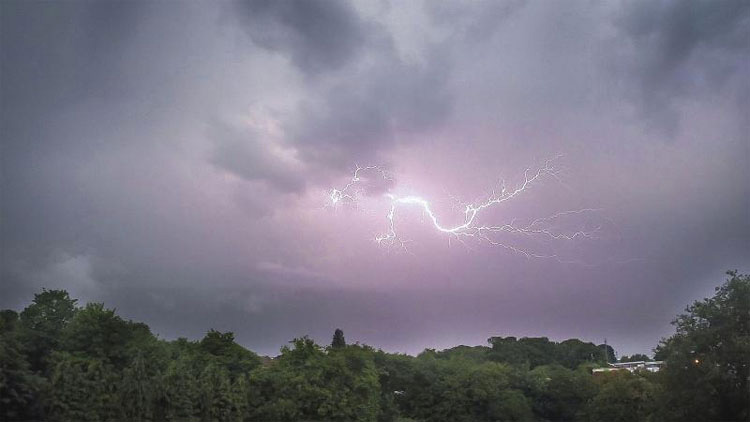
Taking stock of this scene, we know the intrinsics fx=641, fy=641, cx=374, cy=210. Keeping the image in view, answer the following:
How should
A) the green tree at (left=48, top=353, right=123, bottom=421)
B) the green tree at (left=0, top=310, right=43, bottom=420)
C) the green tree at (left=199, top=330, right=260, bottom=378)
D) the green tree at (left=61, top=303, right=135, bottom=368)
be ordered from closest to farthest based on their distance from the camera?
1. the green tree at (left=0, top=310, right=43, bottom=420)
2. the green tree at (left=48, top=353, right=123, bottom=421)
3. the green tree at (left=61, top=303, right=135, bottom=368)
4. the green tree at (left=199, top=330, right=260, bottom=378)

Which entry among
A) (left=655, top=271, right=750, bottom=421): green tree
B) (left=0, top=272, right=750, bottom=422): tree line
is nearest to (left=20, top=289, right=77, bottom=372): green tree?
(left=0, top=272, right=750, bottom=422): tree line

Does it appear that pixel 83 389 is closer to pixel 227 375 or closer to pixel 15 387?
pixel 15 387

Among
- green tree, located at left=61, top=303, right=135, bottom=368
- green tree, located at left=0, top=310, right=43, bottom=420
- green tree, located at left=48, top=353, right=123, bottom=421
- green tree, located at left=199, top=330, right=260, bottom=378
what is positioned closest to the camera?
green tree, located at left=0, top=310, right=43, bottom=420

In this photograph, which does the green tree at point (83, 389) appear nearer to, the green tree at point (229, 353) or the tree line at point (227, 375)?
→ the tree line at point (227, 375)

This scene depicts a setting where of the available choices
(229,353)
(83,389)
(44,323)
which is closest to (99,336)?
(83,389)

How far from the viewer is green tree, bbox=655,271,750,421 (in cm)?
2573

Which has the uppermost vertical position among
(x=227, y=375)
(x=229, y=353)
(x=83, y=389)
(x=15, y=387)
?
(x=229, y=353)

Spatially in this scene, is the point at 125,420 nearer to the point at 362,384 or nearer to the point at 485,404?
the point at 362,384

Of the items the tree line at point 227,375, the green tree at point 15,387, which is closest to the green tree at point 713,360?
the tree line at point 227,375

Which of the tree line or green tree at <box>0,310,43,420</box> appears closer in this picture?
green tree at <box>0,310,43,420</box>

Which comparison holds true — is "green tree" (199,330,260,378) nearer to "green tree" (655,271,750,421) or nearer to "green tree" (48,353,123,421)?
"green tree" (48,353,123,421)

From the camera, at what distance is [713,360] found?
26.3 m

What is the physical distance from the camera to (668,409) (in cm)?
2781

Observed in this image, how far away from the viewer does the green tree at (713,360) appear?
84.4 ft
